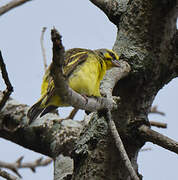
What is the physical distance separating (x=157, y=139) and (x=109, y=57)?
1.27 metres

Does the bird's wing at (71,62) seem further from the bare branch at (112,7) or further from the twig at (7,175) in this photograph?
the twig at (7,175)

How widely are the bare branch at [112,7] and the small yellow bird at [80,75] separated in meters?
0.35

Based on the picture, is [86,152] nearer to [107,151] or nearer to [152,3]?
[107,151]

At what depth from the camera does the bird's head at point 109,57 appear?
3.76 metres

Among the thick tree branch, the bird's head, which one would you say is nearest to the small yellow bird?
the bird's head

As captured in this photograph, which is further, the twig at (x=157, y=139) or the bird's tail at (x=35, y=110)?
the bird's tail at (x=35, y=110)

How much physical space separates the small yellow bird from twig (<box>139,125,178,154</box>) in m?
0.52

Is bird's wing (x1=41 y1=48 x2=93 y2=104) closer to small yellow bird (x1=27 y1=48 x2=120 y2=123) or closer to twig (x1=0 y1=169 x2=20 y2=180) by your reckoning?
small yellow bird (x1=27 y1=48 x2=120 y2=123)

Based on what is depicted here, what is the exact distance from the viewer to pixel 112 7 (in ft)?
12.9

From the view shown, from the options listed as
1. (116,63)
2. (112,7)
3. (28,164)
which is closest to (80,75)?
(116,63)

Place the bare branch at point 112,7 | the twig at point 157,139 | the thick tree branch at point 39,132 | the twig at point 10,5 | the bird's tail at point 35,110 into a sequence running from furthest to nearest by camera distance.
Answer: the thick tree branch at point 39,132
the bare branch at point 112,7
the bird's tail at point 35,110
the twig at point 157,139
the twig at point 10,5

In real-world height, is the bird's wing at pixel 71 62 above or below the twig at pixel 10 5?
below

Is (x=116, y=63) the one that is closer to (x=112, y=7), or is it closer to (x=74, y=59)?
(x=74, y=59)

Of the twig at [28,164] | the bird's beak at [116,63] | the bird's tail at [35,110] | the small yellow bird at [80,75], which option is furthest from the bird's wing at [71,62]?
the twig at [28,164]
